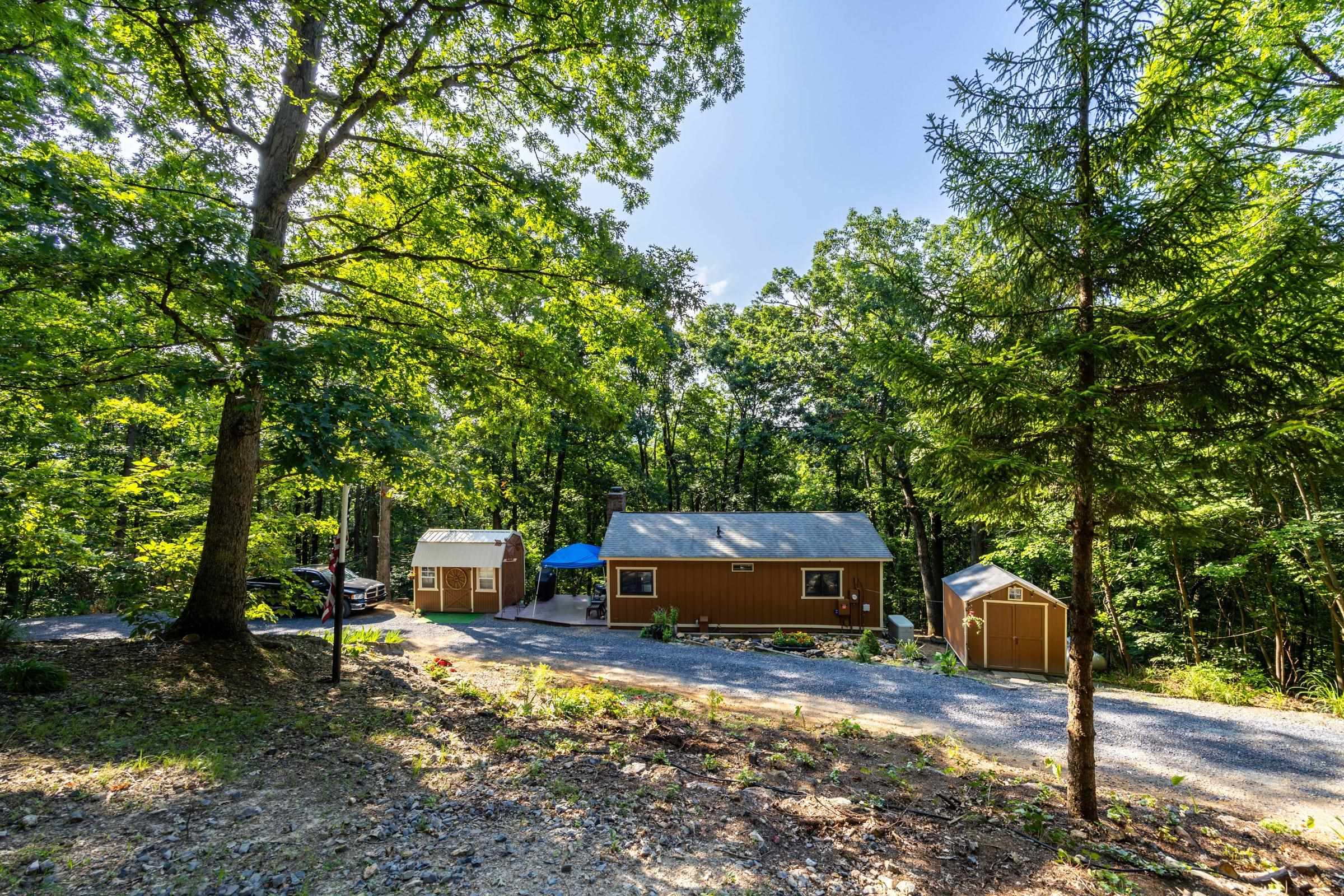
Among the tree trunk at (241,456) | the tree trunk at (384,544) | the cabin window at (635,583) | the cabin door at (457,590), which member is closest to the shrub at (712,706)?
the tree trunk at (241,456)

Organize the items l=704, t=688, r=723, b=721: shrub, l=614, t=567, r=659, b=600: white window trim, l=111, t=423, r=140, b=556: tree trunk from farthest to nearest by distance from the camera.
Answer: l=614, t=567, r=659, b=600: white window trim < l=111, t=423, r=140, b=556: tree trunk < l=704, t=688, r=723, b=721: shrub

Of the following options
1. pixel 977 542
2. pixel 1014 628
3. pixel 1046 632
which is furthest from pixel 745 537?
pixel 977 542

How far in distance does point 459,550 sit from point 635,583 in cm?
566

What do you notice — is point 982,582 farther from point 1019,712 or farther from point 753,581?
point 753,581

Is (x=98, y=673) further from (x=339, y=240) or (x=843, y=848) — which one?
(x=843, y=848)

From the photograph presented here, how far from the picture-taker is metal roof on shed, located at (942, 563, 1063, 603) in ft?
37.2

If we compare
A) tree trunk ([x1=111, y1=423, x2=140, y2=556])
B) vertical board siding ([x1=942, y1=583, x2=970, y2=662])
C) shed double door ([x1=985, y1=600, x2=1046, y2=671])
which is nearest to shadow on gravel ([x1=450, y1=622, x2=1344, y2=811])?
shed double door ([x1=985, y1=600, x2=1046, y2=671])

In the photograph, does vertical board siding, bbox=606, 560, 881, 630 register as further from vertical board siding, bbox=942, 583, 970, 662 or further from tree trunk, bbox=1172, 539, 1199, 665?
tree trunk, bbox=1172, 539, 1199, 665

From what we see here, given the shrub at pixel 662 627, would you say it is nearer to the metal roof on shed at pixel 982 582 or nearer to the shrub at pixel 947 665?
the shrub at pixel 947 665

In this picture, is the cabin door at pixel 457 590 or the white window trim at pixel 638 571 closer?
the white window trim at pixel 638 571

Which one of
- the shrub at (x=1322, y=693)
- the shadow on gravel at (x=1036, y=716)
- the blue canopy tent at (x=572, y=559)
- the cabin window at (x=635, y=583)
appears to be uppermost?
the blue canopy tent at (x=572, y=559)

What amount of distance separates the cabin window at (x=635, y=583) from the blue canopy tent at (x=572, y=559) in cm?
132

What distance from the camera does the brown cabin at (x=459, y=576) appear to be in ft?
51.0

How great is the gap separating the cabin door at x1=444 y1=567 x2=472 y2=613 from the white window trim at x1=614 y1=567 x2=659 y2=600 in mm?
4679
